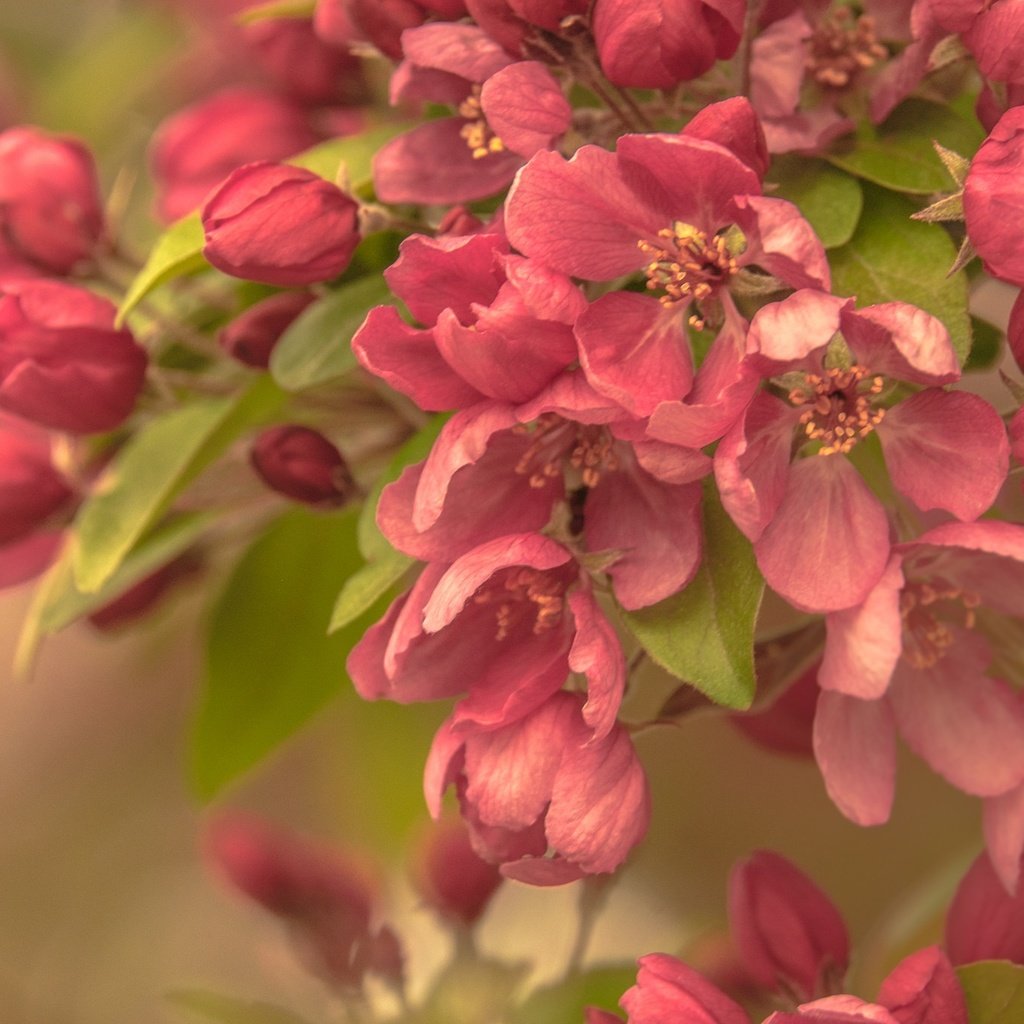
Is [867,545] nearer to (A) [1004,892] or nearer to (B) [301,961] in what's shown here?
(A) [1004,892]

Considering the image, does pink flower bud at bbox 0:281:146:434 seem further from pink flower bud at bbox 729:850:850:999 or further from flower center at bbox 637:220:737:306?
pink flower bud at bbox 729:850:850:999

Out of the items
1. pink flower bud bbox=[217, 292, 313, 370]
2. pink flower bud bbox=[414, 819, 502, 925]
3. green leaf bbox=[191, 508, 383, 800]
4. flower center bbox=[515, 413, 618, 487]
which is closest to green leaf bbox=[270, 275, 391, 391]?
pink flower bud bbox=[217, 292, 313, 370]

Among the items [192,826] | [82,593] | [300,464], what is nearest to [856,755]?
[300,464]

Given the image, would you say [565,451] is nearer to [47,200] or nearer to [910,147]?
[910,147]

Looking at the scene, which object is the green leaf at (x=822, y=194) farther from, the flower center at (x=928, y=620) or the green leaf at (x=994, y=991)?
the green leaf at (x=994, y=991)

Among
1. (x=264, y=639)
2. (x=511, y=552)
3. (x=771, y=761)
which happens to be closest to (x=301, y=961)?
(x=264, y=639)

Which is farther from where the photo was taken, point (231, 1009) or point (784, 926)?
point (231, 1009)

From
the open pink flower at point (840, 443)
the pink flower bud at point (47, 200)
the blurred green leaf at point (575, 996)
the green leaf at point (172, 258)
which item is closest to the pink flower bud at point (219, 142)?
the pink flower bud at point (47, 200)
